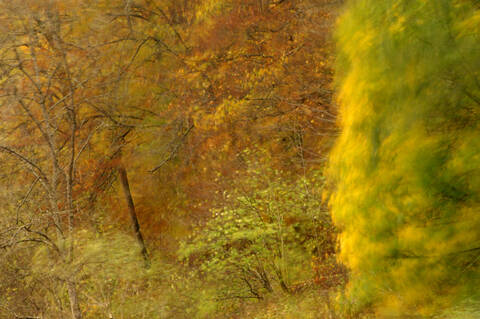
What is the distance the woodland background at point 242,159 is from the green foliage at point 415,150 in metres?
0.01

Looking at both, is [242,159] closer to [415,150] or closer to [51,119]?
[51,119]

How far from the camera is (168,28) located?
14.4m

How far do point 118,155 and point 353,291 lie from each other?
1027 cm

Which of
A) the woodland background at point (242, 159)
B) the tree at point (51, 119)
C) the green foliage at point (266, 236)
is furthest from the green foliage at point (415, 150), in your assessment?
the tree at point (51, 119)

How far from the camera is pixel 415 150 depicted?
141 inches

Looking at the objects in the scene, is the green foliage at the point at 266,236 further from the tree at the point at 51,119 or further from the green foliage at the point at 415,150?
the green foliage at the point at 415,150

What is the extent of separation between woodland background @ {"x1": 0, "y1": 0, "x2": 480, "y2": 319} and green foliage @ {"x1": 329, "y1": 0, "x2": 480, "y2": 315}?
0.6 inches

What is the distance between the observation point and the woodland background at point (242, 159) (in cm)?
359

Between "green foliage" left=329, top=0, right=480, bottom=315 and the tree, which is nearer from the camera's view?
"green foliage" left=329, top=0, right=480, bottom=315

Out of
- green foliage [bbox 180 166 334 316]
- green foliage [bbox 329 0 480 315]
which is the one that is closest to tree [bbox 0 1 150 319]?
green foliage [bbox 180 166 334 316]

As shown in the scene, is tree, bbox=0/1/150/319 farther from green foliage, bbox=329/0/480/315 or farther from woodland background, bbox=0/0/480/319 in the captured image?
green foliage, bbox=329/0/480/315

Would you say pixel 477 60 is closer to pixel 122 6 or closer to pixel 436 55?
pixel 436 55

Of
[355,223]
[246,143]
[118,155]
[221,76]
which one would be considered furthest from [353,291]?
[118,155]

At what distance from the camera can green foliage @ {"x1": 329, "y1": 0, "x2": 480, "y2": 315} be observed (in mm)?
3436
